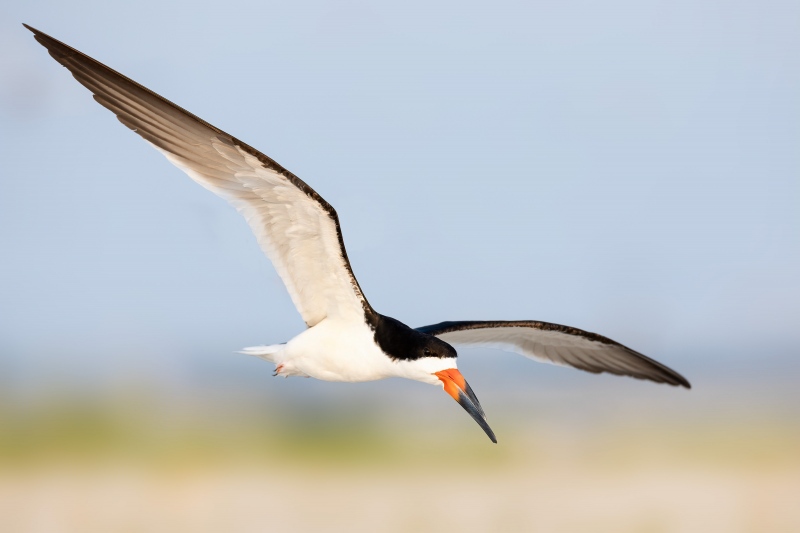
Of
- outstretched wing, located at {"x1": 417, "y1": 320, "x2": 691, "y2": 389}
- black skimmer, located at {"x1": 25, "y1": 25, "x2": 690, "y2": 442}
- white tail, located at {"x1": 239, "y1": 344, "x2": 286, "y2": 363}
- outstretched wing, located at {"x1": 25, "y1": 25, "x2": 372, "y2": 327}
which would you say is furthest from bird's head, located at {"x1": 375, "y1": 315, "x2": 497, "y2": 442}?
outstretched wing, located at {"x1": 417, "y1": 320, "x2": 691, "y2": 389}

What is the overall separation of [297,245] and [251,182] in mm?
620

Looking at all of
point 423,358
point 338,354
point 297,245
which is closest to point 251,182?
point 297,245

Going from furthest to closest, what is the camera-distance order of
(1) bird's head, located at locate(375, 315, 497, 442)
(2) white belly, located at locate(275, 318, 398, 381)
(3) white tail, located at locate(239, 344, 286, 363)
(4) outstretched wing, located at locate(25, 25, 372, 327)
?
(3) white tail, located at locate(239, 344, 286, 363)
(2) white belly, located at locate(275, 318, 398, 381)
(1) bird's head, located at locate(375, 315, 497, 442)
(4) outstretched wing, located at locate(25, 25, 372, 327)

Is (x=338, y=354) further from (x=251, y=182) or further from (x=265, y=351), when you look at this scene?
(x=251, y=182)

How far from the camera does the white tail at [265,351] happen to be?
7.93 metres

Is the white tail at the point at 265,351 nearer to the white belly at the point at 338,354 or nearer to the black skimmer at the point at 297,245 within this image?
the black skimmer at the point at 297,245

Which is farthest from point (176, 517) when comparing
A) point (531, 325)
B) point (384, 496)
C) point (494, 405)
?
point (494, 405)

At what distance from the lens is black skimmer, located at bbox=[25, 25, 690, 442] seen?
6816 mm

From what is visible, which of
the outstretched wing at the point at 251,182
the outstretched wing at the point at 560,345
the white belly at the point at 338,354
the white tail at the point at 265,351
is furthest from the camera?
the outstretched wing at the point at 560,345

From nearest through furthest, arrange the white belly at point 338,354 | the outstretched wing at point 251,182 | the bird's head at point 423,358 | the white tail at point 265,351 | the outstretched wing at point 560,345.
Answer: the outstretched wing at point 251,182
the bird's head at point 423,358
the white belly at point 338,354
the white tail at point 265,351
the outstretched wing at point 560,345

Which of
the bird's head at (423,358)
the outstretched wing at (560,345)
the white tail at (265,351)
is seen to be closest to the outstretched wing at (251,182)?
the bird's head at (423,358)

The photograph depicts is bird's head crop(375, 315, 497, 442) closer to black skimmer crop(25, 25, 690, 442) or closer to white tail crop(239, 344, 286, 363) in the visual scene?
black skimmer crop(25, 25, 690, 442)

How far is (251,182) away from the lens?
7059mm

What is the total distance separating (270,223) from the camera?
7.32 m
